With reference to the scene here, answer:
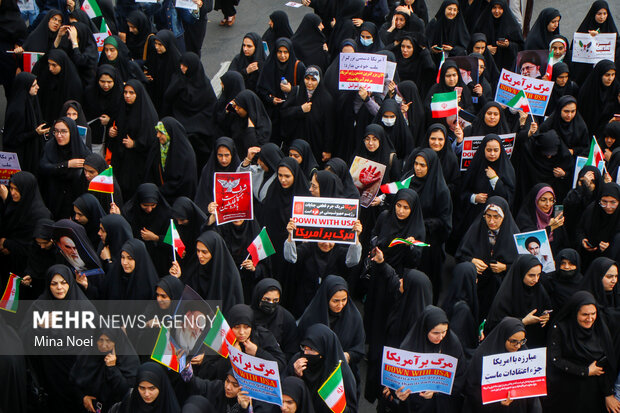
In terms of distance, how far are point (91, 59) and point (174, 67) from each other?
863 mm

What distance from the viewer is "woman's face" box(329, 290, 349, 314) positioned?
19.8ft

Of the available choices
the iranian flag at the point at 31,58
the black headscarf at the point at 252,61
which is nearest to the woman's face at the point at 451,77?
the black headscarf at the point at 252,61

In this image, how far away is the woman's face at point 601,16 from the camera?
1045cm

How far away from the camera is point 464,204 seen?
26.5 ft

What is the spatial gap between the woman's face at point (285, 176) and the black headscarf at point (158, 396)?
7.26 ft

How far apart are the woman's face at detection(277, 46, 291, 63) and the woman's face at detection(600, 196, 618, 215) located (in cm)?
353

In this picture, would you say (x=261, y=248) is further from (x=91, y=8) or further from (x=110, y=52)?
(x=91, y=8)

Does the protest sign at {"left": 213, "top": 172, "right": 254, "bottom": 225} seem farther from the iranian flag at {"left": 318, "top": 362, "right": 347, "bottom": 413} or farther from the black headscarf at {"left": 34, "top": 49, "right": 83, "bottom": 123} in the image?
the black headscarf at {"left": 34, "top": 49, "right": 83, "bottom": 123}

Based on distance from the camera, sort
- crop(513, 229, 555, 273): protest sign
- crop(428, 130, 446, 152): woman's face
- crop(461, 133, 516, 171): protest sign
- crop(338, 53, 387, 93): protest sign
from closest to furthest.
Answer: crop(513, 229, 555, 273): protest sign, crop(428, 130, 446, 152): woman's face, crop(461, 133, 516, 171): protest sign, crop(338, 53, 387, 93): protest sign

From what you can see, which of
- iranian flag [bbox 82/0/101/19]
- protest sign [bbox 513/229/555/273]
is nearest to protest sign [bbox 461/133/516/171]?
protest sign [bbox 513/229/555/273]

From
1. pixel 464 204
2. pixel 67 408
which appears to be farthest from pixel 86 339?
pixel 464 204

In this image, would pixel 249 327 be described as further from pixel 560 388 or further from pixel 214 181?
pixel 560 388

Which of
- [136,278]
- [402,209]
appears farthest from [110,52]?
[402,209]

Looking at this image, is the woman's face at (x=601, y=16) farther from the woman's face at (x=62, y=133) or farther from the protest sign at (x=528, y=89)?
the woman's face at (x=62, y=133)
